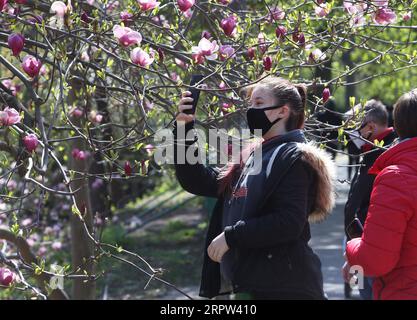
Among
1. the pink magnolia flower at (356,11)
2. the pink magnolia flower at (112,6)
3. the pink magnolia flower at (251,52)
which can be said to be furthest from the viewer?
the pink magnolia flower at (112,6)

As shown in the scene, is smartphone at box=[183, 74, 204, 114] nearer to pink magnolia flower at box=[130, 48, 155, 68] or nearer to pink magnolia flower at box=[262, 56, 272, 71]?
pink magnolia flower at box=[130, 48, 155, 68]

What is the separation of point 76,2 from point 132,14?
0.53m

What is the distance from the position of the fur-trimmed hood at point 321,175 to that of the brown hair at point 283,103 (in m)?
0.17

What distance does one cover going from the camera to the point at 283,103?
12.1ft

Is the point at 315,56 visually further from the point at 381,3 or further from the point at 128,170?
the point at 128,170

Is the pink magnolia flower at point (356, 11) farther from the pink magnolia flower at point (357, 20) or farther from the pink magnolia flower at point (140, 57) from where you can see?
the pink magnolia flower at point (140, 57)

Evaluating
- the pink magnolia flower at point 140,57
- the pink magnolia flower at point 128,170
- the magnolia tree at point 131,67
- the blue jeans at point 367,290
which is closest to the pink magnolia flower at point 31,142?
the magnolia tree at point 131,67

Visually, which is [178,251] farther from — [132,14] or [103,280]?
[132,14]

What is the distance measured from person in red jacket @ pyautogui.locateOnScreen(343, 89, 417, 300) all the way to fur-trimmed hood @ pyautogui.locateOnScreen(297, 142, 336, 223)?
0.25 m

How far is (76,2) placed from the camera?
4.70 metres

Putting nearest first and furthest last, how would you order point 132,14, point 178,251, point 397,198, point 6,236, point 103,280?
point 397,198 → point 132,14 → point 6,236 → point 103,280 → point 178,251

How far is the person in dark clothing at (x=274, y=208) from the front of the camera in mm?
3432
